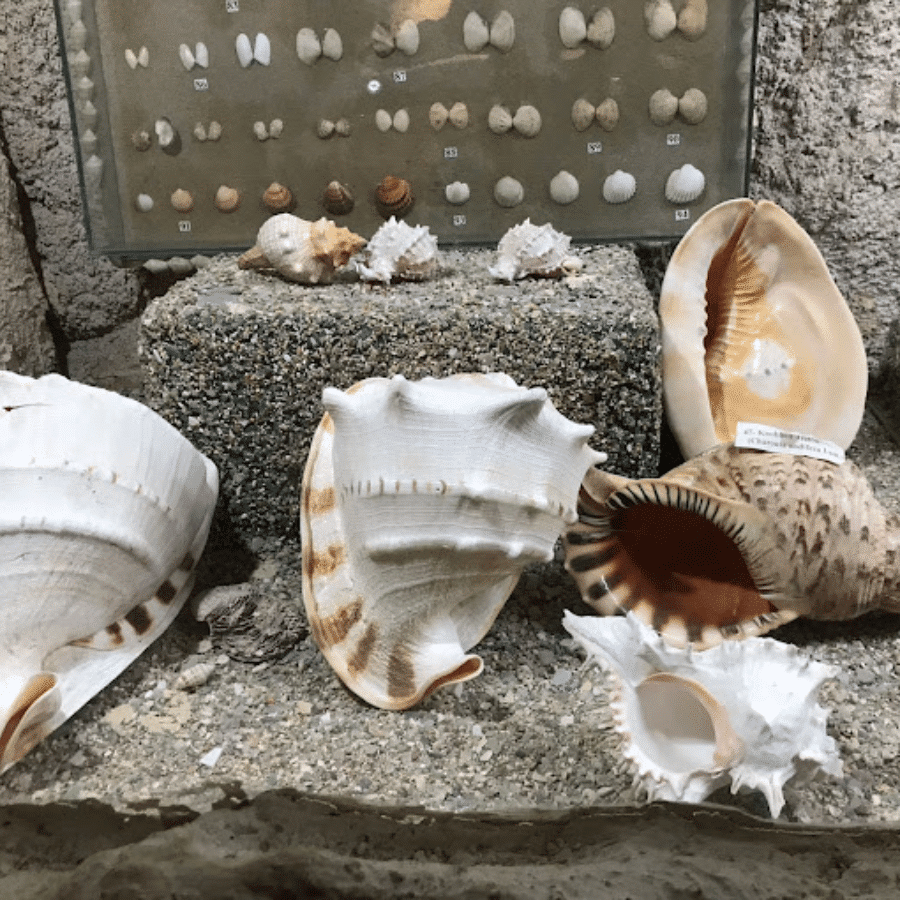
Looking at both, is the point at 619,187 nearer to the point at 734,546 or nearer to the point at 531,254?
the point at 531,254

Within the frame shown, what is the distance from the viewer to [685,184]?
1.22m

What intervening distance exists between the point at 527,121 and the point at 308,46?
0.94ft

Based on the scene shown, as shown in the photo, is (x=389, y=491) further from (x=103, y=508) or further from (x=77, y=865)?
(x=77, y=865)

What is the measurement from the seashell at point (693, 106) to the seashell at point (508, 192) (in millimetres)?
217

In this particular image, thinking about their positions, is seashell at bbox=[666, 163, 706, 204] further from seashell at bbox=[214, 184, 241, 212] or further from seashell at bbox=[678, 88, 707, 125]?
seashell at bbox=[214, 184, 241, 212]

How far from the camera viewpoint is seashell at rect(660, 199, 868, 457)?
3.89 ft

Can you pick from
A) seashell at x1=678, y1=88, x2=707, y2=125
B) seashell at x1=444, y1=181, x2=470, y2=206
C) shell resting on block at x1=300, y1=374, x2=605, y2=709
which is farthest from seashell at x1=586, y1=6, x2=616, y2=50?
shell resting on block at x1=300, y1=374, x2=605, y2=709

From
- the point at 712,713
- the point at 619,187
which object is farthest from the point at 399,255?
the point at 712,713

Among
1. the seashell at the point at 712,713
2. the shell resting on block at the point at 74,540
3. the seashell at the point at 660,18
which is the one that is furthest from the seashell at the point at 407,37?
the seashell at the point at 712,713

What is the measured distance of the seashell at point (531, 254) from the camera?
111 cm

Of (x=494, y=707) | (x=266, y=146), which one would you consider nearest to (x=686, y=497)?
A: (x=494, y=707)

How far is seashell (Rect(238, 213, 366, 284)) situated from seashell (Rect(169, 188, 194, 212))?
0.21 metres

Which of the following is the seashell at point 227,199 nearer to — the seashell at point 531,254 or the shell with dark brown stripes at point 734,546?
the seashell at point 531,254

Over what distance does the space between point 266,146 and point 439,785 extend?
835mm
